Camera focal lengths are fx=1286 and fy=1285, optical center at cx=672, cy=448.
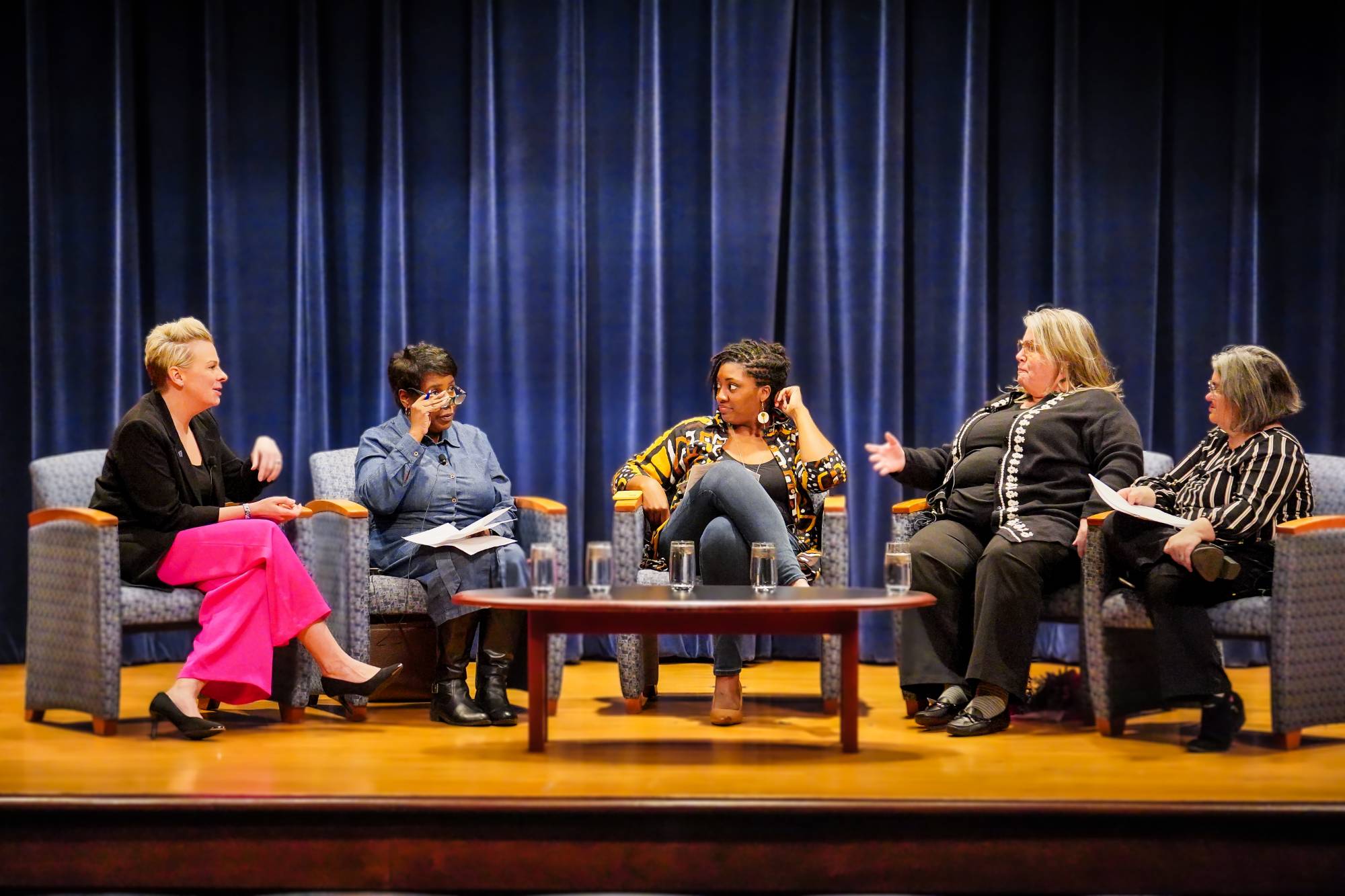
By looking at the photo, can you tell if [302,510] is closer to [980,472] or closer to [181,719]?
[181,719]

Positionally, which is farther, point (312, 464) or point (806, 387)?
point (806, 387)

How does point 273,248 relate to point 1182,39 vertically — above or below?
below

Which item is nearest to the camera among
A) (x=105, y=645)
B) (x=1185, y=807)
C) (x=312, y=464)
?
(x=1185, y=807)

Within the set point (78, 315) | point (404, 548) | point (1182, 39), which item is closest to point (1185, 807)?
point (404, 548)

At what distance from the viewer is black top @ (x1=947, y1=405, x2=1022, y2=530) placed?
147 inches

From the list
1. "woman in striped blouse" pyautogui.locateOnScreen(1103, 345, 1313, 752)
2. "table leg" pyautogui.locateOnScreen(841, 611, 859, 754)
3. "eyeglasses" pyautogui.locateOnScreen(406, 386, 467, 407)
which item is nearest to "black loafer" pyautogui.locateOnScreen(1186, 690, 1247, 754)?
"woman in striped blouse" pyautogui.locateOnScreen(1103, 345, 1313, 752)

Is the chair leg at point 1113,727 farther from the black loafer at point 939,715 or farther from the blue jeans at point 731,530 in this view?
the blue jeans at point 731,530

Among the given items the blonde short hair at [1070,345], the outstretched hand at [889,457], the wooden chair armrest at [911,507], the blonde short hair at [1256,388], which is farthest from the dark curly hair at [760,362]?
the blonde short hair at [1256,388]

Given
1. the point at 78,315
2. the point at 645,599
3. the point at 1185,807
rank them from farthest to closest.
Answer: the point at 78,315, the point at 645,599, the point at 1185,807

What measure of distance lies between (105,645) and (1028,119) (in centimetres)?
367

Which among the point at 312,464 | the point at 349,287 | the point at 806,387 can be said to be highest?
the point at 349,287

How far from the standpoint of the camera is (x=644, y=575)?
12.5 ft

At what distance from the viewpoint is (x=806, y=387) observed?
16.0 feet

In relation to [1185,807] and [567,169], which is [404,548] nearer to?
[567,169]
